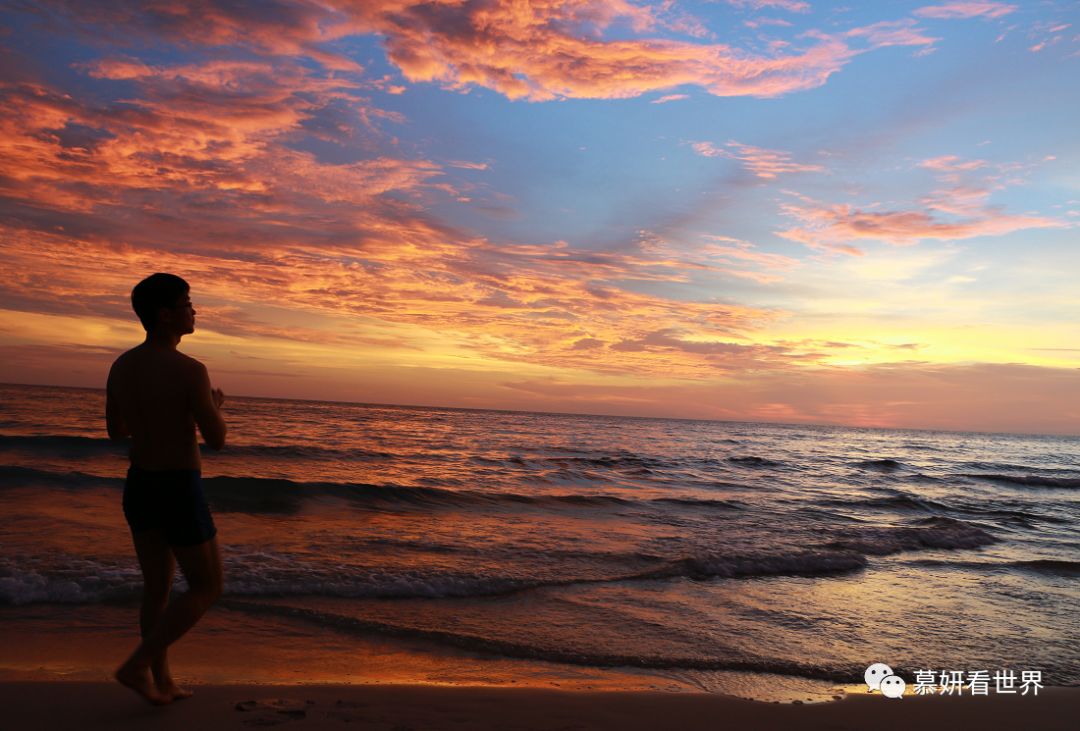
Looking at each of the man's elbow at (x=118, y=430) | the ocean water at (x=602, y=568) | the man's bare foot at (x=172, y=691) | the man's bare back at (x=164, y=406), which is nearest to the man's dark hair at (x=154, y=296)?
the man's bare back at (x=164, y=406)

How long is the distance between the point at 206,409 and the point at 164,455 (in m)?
0.32

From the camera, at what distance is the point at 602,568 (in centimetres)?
887

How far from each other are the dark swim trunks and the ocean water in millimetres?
2779

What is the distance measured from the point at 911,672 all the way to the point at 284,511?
10.5 meters

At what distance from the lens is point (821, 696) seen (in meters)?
4.78

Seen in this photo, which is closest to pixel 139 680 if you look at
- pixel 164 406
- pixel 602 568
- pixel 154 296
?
pixel 164 406

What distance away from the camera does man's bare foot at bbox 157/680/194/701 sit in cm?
371

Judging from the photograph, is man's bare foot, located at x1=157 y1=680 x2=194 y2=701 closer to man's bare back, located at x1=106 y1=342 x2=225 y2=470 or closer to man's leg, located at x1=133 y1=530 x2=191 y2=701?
man's leg, located at x1=133 y1=530 x2=191 y2=701

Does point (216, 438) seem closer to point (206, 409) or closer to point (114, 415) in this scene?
point (206, 409)

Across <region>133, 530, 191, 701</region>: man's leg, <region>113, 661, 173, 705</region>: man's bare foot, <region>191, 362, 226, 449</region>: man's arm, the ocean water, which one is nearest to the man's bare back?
<region>191, 362, 226, 449</region>: man's arm

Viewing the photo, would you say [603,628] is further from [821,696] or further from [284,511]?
[284,511]

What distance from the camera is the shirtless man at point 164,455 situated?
3320 millimetres

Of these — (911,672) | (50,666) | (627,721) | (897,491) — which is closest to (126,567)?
(50,666)

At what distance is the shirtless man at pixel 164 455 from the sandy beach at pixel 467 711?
0.47m
